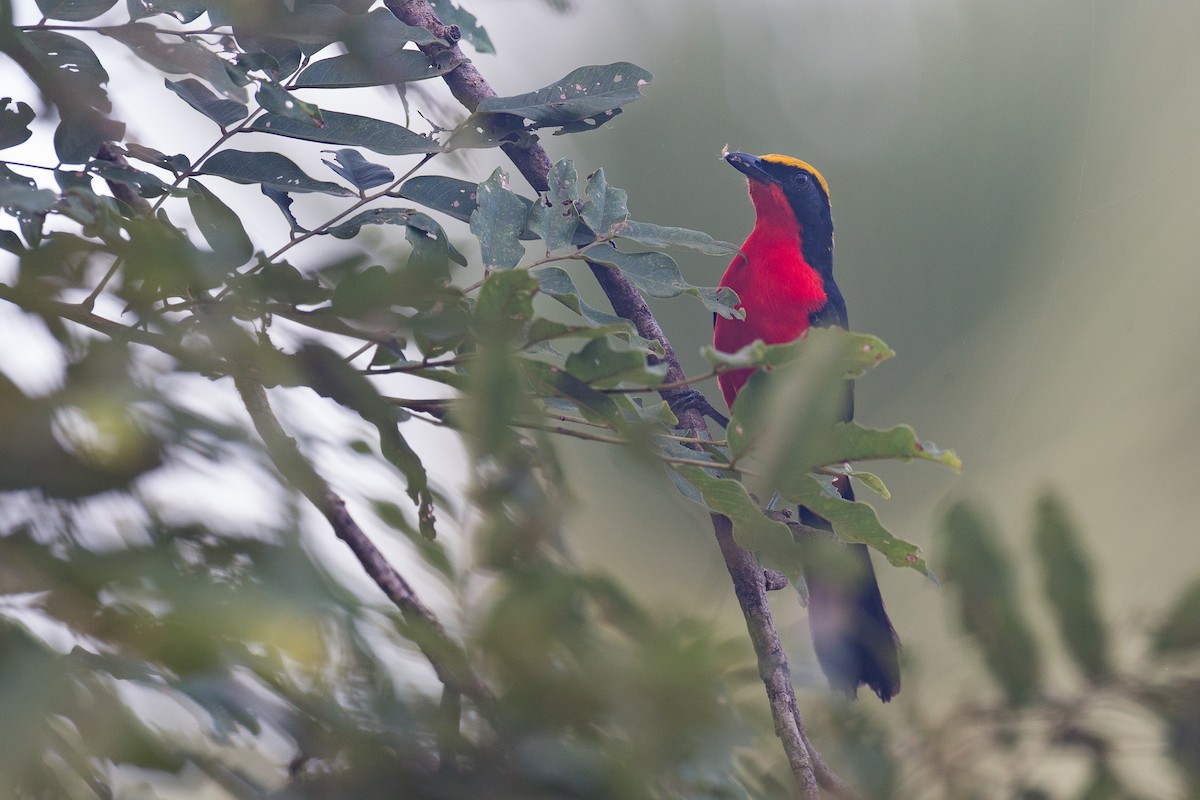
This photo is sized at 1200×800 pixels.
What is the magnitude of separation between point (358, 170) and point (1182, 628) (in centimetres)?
58

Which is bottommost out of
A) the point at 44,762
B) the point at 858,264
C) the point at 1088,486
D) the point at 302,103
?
the point at 44,762

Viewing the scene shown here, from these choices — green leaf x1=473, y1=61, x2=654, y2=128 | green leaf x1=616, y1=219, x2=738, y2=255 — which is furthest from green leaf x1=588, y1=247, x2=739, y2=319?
green leaf x1=473, y1=61, x2=654, y2=128

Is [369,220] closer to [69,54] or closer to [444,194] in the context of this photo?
[444,194]

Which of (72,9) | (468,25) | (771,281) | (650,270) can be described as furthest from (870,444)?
(771,281)

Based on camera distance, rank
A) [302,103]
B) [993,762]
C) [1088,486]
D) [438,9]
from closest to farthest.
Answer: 1. [993,762]
2. [302,103]
3. [438,9]
4. [1088,486]

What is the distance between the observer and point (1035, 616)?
0.91 feet

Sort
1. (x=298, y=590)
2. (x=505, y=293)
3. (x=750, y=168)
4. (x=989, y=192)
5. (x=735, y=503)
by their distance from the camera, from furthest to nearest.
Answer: (x=989, y=192)
(x=750, y=168)
(x=735, y=503)
(x=505, y=293)
(x=298, y=590)

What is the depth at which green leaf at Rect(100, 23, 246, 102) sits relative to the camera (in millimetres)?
524

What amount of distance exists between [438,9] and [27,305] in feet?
2.48

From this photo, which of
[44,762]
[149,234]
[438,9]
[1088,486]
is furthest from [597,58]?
[44,762]

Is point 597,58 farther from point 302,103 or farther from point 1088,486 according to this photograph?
point 1088,486

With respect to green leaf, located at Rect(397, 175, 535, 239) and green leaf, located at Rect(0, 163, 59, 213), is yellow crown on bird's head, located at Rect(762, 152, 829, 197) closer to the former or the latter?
green leaf, located at Rect(397, 175, 535, 239)

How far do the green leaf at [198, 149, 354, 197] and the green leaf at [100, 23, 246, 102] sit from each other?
0.07 m

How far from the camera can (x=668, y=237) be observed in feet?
2.18
